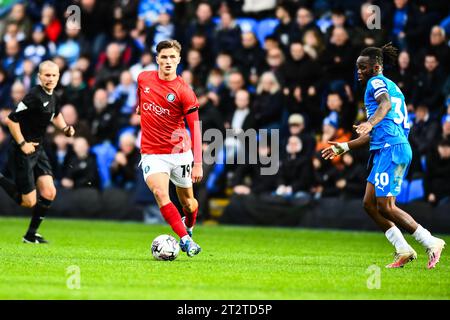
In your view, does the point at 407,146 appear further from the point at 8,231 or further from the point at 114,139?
the point at 114,139

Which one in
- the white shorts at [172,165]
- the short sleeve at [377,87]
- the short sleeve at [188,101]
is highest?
the short sleeve at [377,87]

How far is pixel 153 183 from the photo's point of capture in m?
12.1

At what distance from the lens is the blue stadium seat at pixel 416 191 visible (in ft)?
58.3

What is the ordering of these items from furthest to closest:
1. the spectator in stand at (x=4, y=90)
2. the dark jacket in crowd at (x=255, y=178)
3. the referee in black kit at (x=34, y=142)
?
the spectator in stand at (x=4, y=90) < the dark jacket in crowd at (x=255, y=178) < the referee in black kit at (x=34, y=142)

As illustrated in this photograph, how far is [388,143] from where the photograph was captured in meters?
11.5

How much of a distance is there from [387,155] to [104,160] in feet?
35.0

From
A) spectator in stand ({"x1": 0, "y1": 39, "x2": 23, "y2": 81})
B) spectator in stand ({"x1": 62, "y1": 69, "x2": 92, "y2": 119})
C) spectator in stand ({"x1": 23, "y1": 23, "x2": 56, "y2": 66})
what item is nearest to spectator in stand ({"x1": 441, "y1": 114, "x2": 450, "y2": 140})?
spectator in stand ({"x1": 62, "y1": 69, "x2": 92, "y2": 119})

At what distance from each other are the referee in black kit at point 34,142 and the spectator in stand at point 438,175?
22.0 ft

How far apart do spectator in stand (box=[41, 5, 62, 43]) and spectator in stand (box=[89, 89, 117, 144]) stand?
287 centimetres

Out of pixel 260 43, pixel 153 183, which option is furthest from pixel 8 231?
pixel 260 43

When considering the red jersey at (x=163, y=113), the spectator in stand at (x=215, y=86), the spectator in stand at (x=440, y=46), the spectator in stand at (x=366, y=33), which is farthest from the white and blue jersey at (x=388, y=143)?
the spectator in stand at (x=215, y=86)

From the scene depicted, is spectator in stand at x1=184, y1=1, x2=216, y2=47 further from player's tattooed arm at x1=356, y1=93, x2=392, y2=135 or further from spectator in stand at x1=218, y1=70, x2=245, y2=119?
player's tattooed arm at x1=356, y1=93, x2=392, y2=135

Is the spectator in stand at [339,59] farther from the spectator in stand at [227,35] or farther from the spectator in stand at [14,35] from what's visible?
the spectator in stand at [14,35]

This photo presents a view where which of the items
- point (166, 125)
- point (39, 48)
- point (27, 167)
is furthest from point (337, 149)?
point (39, 48)
